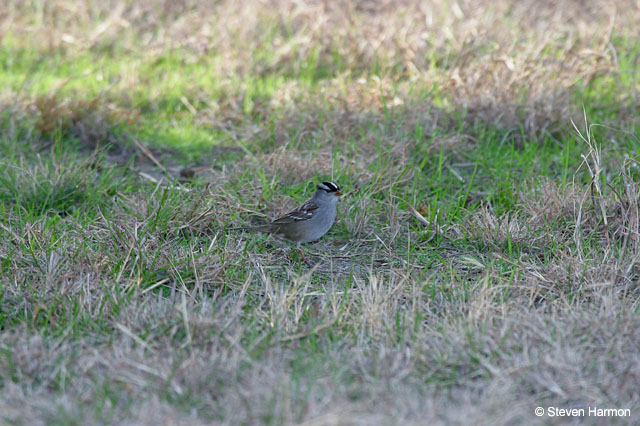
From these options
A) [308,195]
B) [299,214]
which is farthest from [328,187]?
[308,195]

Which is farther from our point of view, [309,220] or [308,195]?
[308,195]

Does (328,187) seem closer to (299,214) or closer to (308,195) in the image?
(299,214)

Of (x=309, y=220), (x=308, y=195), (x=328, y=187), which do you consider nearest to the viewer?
→ (x=309, y=220)

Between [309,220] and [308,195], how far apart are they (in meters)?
0.94

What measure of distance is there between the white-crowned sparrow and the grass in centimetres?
15

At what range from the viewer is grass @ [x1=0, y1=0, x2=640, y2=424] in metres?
3.33

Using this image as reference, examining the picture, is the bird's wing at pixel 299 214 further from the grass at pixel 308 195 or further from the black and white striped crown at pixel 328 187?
the grass at pixel 308 195

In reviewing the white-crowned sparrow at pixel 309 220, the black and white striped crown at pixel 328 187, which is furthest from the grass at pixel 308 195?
the black and white striped crown at pixel 328 187

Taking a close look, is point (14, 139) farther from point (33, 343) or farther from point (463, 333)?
point (463, 333)

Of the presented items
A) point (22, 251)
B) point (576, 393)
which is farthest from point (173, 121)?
point (576, 393)

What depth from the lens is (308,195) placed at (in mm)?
5875

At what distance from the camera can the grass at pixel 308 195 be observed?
3.33 meters

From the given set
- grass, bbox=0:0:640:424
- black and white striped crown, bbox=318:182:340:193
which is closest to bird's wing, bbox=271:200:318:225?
black and white striped crown, bbox=318:182:340:193

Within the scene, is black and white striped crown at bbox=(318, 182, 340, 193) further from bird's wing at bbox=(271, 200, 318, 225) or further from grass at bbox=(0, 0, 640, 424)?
grass at bbox=(0, 0, 640, 424)
